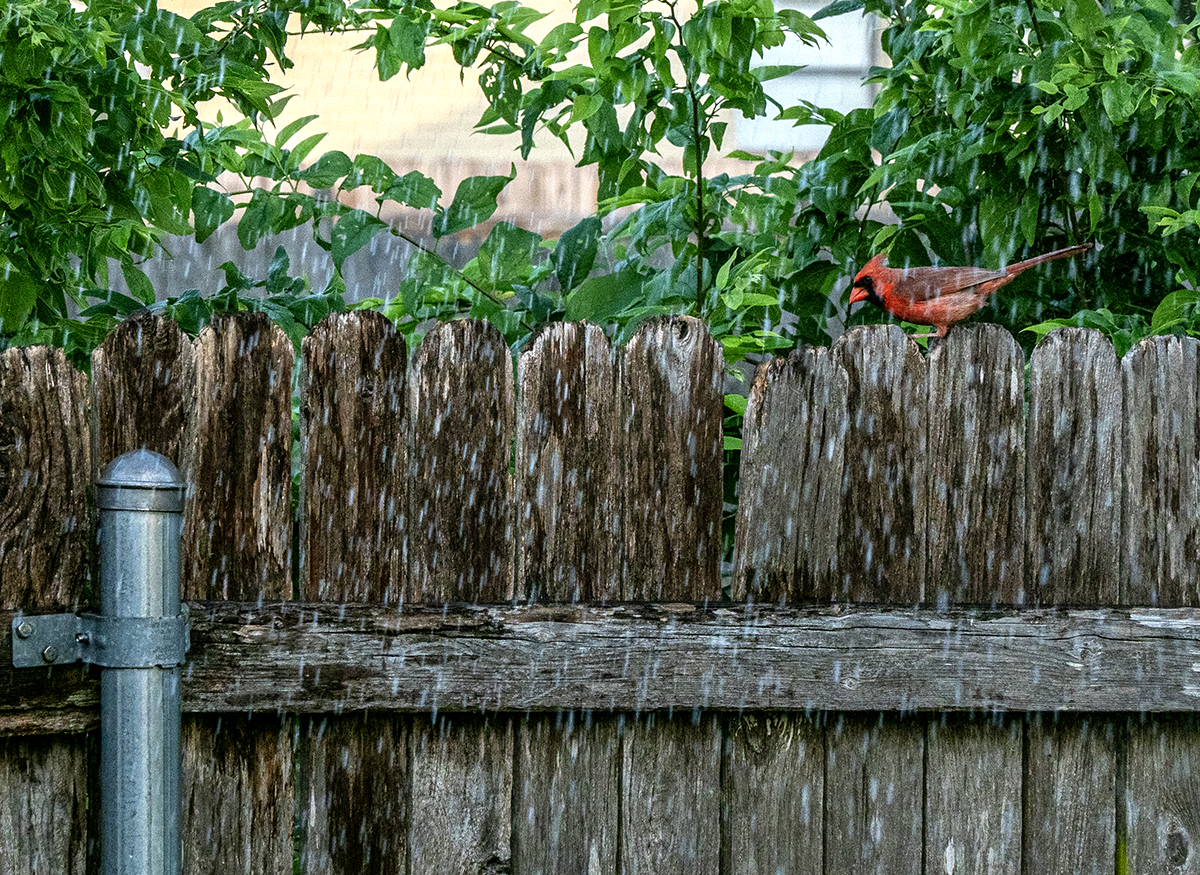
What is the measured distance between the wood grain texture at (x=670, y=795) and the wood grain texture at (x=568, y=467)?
0.26 m

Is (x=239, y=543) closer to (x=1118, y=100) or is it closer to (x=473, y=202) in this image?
(x=473, y=202)

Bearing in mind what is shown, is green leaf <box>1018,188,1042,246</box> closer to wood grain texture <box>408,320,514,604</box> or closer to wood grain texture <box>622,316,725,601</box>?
wood grain texture <box>622,316,725,601</box>

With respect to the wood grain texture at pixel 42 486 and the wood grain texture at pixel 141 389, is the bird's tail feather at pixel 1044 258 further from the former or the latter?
the wood grain texture at pixel 42 486

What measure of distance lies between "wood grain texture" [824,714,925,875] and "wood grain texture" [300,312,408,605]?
0.83m

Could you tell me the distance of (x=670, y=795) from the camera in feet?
6.82

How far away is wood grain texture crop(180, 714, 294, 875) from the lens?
6.40ft

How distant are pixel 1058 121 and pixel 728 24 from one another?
807mm

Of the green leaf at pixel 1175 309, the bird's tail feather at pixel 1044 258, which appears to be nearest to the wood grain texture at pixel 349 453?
the bird's tail feather at pixel 1044 258

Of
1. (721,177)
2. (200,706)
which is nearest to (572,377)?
(200,706)

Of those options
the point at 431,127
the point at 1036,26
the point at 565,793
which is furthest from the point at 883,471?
the point at 431,127

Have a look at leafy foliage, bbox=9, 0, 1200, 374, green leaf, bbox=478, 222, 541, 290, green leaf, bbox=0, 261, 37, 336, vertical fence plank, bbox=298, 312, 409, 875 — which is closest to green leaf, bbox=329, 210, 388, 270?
leafy foliage, bbox=9, 0, 1200, 374

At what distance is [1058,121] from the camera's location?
2.74m

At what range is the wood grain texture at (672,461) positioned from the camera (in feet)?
6.78

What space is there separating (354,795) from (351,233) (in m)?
1.42
